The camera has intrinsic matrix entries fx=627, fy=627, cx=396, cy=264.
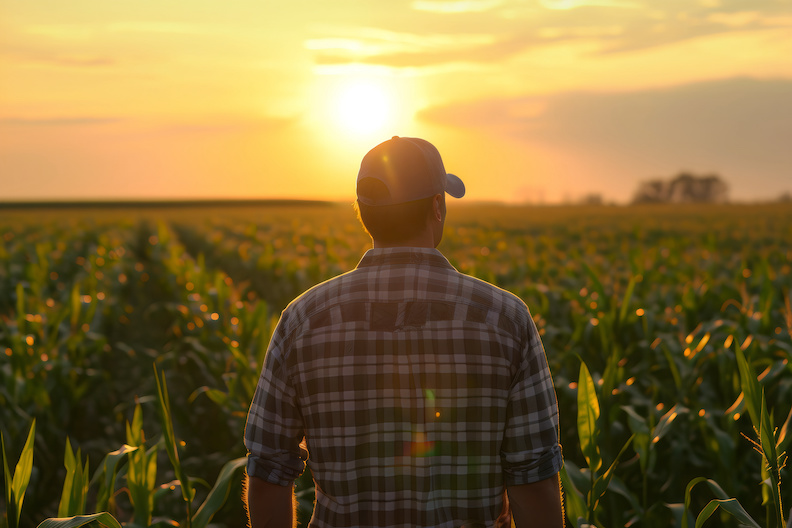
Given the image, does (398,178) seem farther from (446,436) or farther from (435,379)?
(446,436)

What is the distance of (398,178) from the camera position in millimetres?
1525

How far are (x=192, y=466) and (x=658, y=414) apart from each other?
3.36 m

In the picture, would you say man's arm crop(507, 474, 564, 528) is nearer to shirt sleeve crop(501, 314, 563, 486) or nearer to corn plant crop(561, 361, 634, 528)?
shirt sleeve crop(501, 314, 563, 486)

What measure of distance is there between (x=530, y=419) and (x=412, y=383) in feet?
1.01

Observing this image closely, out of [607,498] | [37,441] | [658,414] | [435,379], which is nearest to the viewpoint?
[435,379]

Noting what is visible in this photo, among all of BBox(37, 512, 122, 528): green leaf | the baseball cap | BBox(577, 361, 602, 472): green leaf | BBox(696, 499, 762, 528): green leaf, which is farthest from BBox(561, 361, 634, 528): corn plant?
BBox(37, 512, 122, 528): green leaf

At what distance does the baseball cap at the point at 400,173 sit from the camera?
1.53 m

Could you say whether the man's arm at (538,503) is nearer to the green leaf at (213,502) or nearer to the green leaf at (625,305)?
the green leaf at (213,502)

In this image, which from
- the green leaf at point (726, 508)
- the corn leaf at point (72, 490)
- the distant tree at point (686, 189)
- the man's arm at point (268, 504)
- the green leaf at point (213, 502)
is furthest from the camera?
the distant tree at point (686, 189)

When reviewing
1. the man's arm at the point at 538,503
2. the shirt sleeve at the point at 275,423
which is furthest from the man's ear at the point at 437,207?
the man's arm at the point at 538,503

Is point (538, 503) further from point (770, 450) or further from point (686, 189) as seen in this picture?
point (686, 189)

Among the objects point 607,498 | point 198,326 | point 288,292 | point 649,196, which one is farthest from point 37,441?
point 649,196

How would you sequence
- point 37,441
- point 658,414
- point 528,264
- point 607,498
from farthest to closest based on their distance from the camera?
point 528,264 → point 37,441 → point 658,414 → point 607,498

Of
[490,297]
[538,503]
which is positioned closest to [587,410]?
[538,503]
